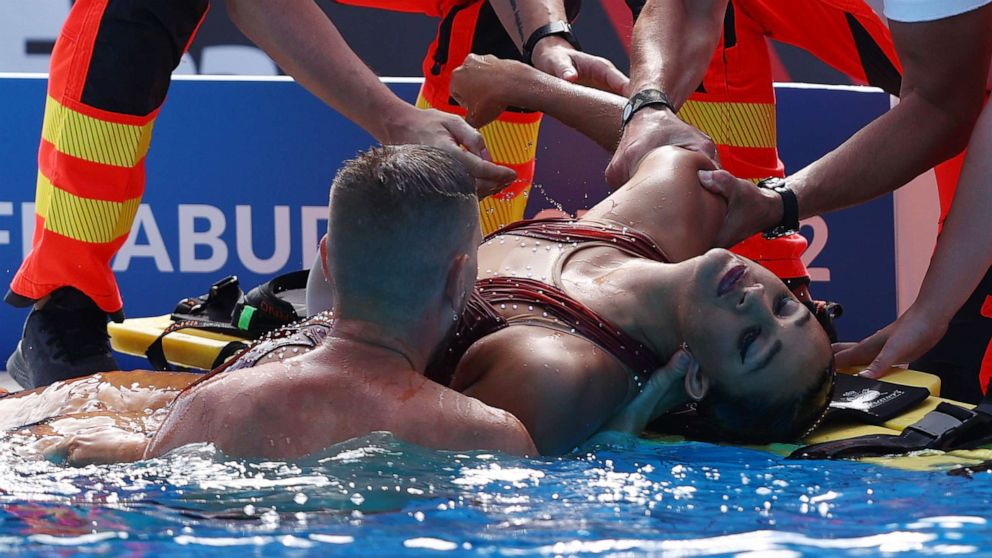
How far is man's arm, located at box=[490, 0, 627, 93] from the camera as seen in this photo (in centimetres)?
333

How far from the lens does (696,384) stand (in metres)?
2.52

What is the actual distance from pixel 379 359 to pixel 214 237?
2.26 meters

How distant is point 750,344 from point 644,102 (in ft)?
2.61

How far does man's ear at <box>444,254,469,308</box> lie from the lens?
2203mm

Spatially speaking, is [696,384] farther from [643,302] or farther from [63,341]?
[63,341]

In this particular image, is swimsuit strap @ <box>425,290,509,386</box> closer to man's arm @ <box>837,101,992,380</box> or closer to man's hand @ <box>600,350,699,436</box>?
man's hand @ <box>600,350,699,436</box>

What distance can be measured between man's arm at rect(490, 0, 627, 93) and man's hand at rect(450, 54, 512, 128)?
0.16m

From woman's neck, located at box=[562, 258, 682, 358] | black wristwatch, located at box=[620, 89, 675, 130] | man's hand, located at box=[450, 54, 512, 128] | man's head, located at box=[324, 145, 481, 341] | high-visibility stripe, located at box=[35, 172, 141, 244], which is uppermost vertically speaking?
man's hand, located at box=[450, 54, 512, 128]

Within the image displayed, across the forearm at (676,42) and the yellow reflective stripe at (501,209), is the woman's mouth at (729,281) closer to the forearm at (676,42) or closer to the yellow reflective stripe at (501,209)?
the forearm at (676,42)

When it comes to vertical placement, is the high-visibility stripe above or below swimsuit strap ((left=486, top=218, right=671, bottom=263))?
above

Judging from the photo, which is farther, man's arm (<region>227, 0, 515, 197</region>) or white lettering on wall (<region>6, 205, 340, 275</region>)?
white lettering on wall (<region>6, 205, 340, 275</region>)

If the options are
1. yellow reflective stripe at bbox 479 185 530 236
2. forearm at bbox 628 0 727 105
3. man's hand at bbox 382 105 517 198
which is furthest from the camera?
yellow reflective stripe at bbox 479 185 530 236

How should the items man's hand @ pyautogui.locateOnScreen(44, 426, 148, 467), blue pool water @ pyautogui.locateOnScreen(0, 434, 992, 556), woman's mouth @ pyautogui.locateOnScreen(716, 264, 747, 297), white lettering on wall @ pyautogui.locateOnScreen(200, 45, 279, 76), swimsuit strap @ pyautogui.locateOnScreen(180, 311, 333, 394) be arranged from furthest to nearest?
white lettering on wall @ pyautogui.locateOnScreen(200, 45, 279, 76) < woman's mouth @ pyautogui.locateOnScreen(716, 264, 747, 297) < swimsuit strap @ pyautogui.locateOnScreen(180, 311, 333, 394) < man's hand @ pyautogui.locateOnScreen(44, 426, 148, 467) < blue pool water @ pyautogui.locateOnScreen(0, 434, 992, 556)

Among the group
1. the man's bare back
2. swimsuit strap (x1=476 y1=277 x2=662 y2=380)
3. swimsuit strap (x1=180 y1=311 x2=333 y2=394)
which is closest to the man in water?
the man's bare back
